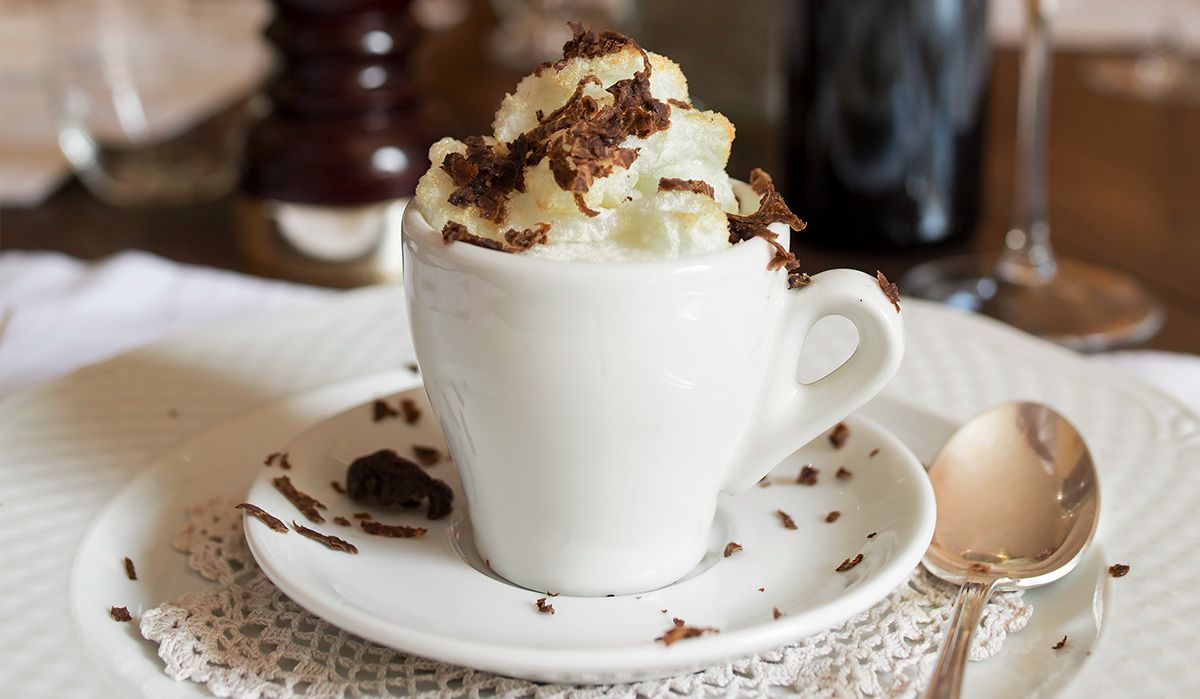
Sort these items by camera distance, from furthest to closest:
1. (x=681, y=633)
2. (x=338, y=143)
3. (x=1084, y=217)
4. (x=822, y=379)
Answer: (x=1084, y=217)
(x=338, y=143)
(x=822, y=379)
(x=681, y=633)

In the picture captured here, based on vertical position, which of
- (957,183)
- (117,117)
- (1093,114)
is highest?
(117,117)

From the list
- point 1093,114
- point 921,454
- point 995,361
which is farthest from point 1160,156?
point 921,454

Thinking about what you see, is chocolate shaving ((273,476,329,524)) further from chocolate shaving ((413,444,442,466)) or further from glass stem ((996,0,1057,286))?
glass stem ((996,0,1057,286))

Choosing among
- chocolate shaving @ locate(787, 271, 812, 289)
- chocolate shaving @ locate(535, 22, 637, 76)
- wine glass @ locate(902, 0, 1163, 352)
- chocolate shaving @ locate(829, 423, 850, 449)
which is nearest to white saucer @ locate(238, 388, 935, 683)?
chocolate shaving @ locate(829, 423, 850, 449)

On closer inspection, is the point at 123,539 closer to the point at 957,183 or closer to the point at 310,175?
the point at 310,175

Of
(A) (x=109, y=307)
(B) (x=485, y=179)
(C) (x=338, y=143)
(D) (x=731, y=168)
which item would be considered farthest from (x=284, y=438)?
(D) (x=731, y=168)

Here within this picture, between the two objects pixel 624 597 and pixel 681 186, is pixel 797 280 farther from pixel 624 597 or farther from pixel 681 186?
pixel 624 597

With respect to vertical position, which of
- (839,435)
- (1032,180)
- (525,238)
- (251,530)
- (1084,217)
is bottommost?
(1084,217)
